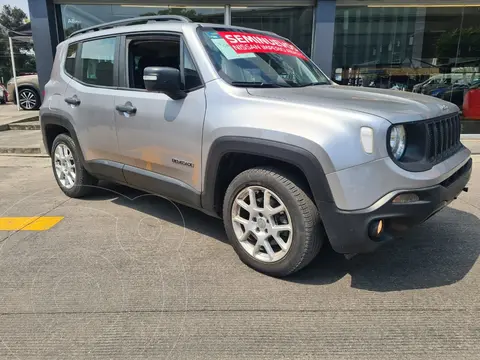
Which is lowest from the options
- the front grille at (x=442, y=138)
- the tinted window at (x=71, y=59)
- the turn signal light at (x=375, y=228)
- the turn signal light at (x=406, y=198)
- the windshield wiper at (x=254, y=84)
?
the turn signal light at (x=375, y=228)

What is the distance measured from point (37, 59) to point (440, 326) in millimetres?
8998

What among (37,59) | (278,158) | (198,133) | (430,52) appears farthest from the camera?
(430,52)

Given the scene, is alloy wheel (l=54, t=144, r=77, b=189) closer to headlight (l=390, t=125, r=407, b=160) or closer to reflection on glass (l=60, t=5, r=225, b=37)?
headlight (l=390, t=125, r=407, b=160)

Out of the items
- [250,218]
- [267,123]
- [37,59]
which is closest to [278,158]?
[267,123]

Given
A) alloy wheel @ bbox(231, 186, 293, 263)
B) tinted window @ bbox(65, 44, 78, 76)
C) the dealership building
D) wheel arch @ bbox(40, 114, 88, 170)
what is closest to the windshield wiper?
alloy wheel @ bbox(231, 186, 293, 263)

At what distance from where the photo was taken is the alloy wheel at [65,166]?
4.93 meters

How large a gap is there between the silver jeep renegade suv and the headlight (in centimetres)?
1

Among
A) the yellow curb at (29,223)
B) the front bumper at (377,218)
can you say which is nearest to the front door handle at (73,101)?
the yellow curb at (29,223)

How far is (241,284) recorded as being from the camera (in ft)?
9.91

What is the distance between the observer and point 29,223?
429 cm

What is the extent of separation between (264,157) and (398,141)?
0.93 m

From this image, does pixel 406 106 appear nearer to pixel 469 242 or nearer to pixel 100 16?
pixel 469 242

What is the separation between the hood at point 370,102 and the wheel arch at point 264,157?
358 millimetres

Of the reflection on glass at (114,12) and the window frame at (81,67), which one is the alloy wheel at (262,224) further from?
the reflection on glass at (114,12)
